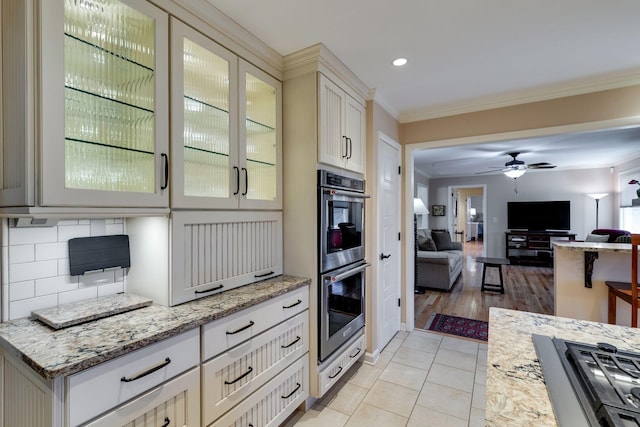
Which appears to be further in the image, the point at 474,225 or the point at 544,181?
the point at 474,225

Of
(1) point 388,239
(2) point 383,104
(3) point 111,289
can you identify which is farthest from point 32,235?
(2) point 383,104

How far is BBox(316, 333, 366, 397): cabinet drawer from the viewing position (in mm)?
2065

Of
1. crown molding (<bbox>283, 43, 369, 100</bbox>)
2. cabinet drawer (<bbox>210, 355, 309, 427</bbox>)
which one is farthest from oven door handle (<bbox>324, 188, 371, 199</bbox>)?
cabinet drawer (<bbox>210, 355, 309, 427</bbox>)

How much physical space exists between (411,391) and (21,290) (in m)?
2.47

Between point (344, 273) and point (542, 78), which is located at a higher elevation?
point (542, 78)

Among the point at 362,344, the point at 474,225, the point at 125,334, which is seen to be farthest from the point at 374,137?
the point at 474,225

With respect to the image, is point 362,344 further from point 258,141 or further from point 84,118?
point 84,118

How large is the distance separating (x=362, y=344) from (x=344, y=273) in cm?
79

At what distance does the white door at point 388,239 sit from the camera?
2.86 metres

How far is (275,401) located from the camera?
175 centimetres

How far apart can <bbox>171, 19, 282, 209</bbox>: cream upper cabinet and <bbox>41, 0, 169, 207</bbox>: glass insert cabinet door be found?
0.09 m

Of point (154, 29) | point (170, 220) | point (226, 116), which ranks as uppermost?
point (154, 29)

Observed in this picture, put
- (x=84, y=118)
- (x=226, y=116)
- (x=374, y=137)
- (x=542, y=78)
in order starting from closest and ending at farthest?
(x=84, y=118) → (x=226, y=116) → (x=542, y=78) → (x=374, y=137)

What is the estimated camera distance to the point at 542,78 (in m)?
2.51
